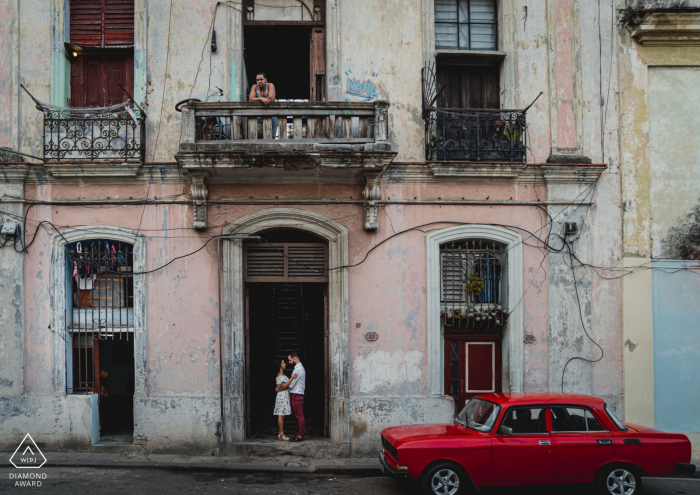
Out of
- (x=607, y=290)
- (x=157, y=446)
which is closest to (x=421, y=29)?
(x=607, y=290)

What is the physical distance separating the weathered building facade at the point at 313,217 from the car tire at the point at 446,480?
99.7 inches

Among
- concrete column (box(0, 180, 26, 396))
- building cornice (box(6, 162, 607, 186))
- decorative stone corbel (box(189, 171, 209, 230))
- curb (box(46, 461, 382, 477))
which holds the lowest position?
curb (box(46, 461, 382, 477))

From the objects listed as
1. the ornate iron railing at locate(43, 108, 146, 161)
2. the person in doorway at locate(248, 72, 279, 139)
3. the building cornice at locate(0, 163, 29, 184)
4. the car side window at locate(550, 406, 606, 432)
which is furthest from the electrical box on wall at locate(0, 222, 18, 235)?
the car side window at locate(550, 406, 606, 432)

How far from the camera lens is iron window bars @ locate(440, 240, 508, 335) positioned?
32.7ft

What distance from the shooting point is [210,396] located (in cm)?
945

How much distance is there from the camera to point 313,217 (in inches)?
382

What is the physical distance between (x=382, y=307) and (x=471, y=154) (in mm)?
3178

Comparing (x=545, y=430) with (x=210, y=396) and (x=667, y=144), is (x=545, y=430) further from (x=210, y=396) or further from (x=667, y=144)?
(x=667, y=144)

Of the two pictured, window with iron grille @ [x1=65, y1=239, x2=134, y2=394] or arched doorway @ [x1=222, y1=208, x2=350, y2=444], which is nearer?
arched doorway @ [x1=222, y1=208, x2=350, y2=444]

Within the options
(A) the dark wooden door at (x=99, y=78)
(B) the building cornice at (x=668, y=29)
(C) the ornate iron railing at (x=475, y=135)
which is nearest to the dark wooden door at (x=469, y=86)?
(C) the ornate iron railing at (x=475, y=135)

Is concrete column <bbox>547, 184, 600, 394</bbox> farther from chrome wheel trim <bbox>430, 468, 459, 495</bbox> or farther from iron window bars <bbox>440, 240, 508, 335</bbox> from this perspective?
chrome wheel trim <bbox>430, 468, 459, 495</bbox>

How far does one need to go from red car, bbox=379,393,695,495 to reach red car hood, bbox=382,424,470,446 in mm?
17

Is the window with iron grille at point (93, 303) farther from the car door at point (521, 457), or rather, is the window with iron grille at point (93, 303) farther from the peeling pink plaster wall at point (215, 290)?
the car door at point (521, 457)

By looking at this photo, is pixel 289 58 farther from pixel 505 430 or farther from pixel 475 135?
pixel 505 430
